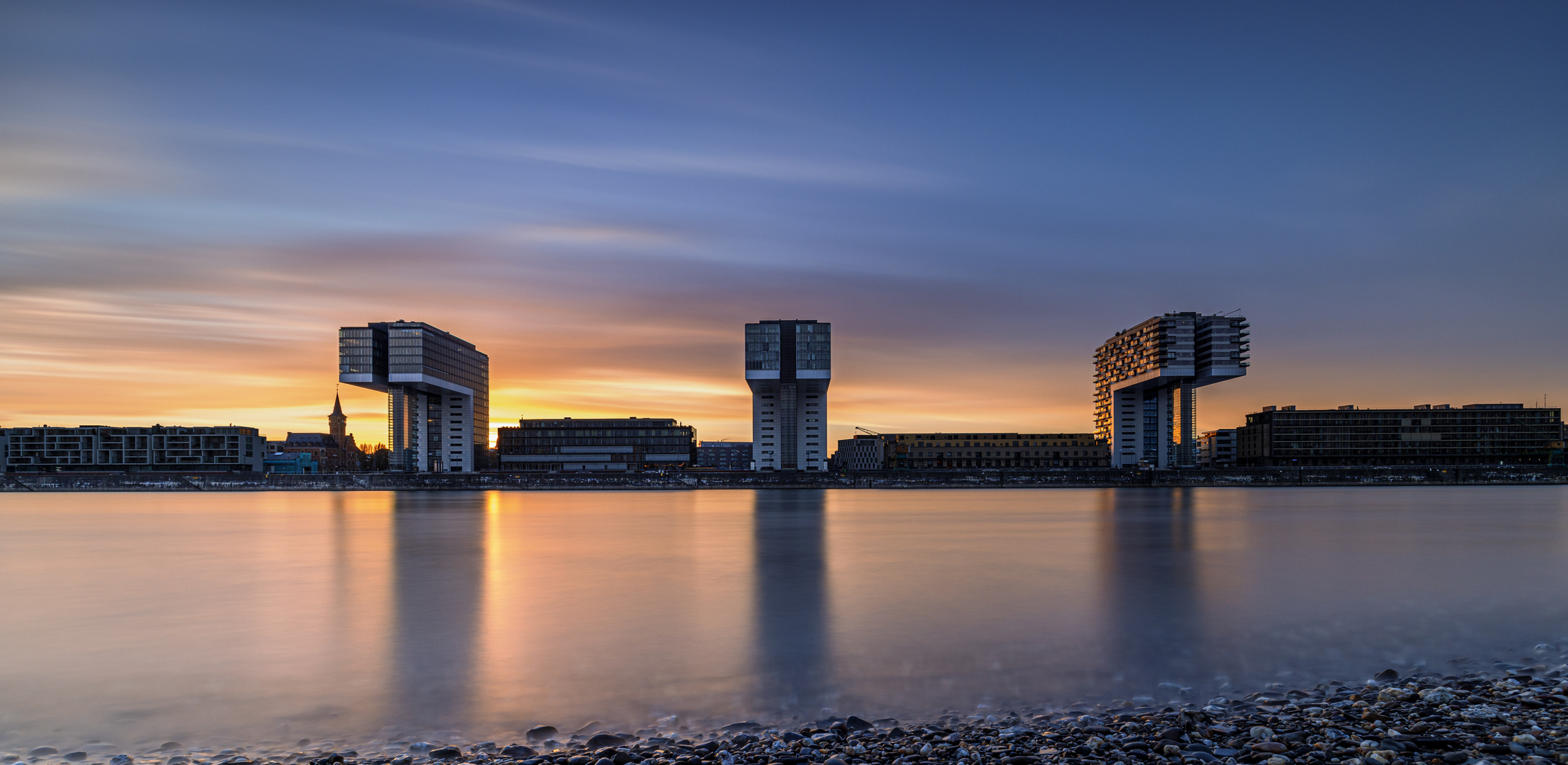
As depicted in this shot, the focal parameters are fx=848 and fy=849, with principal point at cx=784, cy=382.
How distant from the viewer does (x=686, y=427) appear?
191m

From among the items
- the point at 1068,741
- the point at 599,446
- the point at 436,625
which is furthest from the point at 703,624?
the point at 599,446

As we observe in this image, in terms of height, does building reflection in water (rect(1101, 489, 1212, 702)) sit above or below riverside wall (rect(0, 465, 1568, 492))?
above

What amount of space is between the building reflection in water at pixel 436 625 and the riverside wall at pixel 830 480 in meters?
82.2

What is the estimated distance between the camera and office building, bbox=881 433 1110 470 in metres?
195

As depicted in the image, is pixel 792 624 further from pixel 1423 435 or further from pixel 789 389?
pixel 1423 435

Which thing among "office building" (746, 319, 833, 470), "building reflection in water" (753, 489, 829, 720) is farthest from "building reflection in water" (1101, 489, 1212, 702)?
"office building" (746, 319, 833, 470)

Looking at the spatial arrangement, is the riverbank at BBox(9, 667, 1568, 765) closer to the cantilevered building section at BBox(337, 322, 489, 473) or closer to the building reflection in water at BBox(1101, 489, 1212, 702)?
the building reflection in water at BBox(1101, 489, 1212, 702)

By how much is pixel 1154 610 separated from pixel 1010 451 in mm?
185632

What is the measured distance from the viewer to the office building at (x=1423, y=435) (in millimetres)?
187625

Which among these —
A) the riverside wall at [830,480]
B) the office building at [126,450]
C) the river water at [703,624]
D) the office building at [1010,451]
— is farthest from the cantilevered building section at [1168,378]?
the office building at [126,450]

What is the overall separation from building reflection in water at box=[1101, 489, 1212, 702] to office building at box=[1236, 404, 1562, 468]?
609 ft

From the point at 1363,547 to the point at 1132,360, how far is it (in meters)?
136

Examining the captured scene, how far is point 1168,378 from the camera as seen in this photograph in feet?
464

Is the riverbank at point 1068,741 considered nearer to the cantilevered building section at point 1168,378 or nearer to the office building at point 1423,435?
the cantilevered building section at point 1168,378
